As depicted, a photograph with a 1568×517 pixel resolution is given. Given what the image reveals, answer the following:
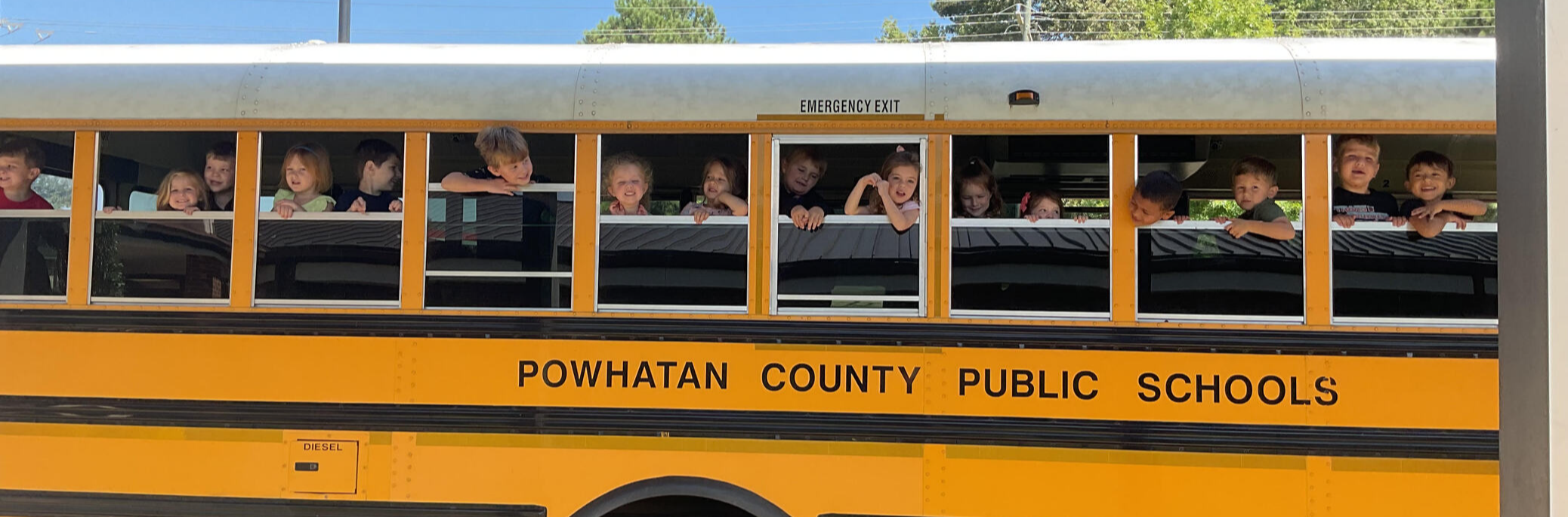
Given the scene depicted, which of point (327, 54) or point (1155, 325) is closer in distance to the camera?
point (1155, 325)

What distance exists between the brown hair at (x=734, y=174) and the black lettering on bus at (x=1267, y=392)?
6.40 feet

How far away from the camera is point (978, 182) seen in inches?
137

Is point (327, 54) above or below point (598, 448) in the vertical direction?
above

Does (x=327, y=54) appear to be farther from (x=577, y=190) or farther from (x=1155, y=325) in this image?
(x=1155, y=325)

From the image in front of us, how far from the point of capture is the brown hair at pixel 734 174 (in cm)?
352

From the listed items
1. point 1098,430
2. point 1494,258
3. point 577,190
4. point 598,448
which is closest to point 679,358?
point 598,448

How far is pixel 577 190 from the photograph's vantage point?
11.6 feet

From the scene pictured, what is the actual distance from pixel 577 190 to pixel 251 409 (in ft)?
4.85

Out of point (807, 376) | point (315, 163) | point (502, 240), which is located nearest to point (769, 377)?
point (807, 376)

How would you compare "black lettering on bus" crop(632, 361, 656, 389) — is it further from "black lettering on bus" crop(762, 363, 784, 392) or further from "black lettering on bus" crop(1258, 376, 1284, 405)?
"black lettering on bus" crop(1258, 376, 1284, 405)

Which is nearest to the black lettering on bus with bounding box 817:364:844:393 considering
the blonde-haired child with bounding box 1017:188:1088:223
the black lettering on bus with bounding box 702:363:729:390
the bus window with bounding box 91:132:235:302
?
the black lettering on bus with bounding box 702:363:729:390

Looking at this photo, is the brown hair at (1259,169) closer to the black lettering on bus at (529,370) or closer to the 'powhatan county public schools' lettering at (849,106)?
the 'powhatan county public schools' lettering at (849,106)

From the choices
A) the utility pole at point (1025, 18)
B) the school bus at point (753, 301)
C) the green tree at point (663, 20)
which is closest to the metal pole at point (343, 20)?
the school bus at point (753, 301)

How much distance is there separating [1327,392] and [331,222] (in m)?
3.67
